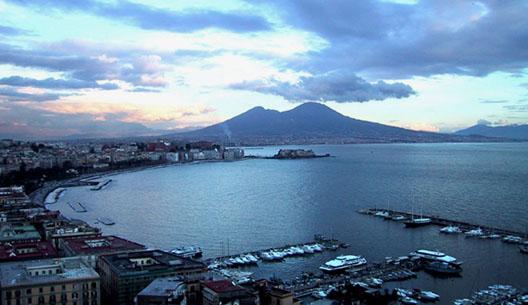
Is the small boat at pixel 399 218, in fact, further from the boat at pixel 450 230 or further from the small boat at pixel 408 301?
the small boat at pixel 408 301

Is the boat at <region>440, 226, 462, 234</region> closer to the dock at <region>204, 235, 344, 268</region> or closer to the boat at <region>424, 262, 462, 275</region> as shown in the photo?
the dock at <region>204, 235, 344, 268</region>

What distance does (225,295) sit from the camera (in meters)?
4.69

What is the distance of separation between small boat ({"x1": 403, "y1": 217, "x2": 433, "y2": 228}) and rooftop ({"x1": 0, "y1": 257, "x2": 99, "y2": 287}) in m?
8.05

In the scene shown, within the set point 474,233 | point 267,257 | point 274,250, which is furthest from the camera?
point 474,233

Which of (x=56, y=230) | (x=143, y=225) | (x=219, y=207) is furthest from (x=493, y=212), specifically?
(x=56, y=230)

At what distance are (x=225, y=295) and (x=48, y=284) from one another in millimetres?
1855

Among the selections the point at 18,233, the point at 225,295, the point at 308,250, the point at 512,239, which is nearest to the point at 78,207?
the point at 18,233

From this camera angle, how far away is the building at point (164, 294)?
4758mm

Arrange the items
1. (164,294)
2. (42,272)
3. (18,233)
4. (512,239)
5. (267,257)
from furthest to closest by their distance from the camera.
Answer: (512,239), (267,257), (18,233), (42,272), (164,294)

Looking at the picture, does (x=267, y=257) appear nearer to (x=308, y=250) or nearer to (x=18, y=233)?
(x=308, y=250)

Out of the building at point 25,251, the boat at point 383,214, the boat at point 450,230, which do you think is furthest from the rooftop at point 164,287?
the boat at point 383,214

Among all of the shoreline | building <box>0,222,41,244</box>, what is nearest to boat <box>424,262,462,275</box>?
Result: building <box>0,222,41,244</box>

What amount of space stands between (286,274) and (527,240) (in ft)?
16.2

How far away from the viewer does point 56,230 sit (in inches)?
365
